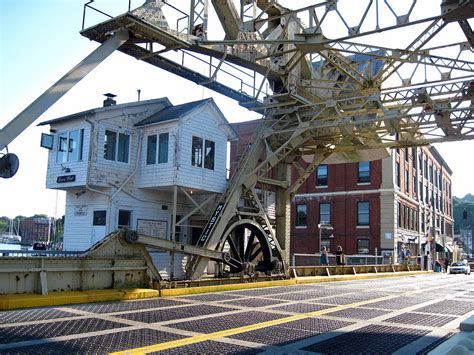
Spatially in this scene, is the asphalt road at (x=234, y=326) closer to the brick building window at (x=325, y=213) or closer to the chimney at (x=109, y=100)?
the chimney at (x=109, y=100)

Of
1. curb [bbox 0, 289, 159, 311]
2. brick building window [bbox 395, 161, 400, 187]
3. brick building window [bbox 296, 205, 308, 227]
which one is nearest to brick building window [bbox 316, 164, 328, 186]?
brick building window [bbox 296, 205, 308, 227]

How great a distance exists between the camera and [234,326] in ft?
31.2

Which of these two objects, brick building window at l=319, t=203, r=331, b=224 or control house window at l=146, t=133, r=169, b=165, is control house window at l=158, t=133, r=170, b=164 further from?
brick building window at l=319, t=203, r=331, b=224

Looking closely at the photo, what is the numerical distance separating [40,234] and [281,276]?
314 feet

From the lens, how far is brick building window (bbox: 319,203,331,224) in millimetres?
47775

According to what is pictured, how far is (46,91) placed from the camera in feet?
41.1

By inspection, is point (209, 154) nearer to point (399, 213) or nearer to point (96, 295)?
point (96, 295)

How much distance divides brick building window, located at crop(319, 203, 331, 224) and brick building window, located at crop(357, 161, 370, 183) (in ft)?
12.9

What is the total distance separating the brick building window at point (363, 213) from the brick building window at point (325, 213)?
2.91 metres

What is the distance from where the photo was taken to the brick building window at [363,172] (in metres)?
46.7

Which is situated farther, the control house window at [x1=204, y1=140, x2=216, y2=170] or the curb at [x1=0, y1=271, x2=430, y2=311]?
the control house window at [x1=204, y1=140, x2=216, y2=170]

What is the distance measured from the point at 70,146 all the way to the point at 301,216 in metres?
33.9

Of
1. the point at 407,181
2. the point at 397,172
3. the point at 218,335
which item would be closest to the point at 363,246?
the point at 397,172

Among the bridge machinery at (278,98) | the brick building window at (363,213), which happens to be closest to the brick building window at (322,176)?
the brick building window at (363,213)
